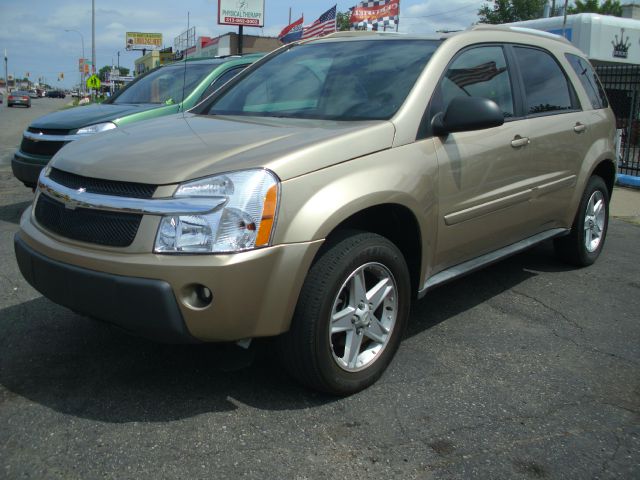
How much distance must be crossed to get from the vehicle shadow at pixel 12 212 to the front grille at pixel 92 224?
4143 millimetres

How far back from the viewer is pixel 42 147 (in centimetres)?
664

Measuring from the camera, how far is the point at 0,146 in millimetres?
15031

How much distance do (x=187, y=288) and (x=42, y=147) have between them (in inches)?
189

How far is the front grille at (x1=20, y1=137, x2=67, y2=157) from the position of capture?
21.5ft

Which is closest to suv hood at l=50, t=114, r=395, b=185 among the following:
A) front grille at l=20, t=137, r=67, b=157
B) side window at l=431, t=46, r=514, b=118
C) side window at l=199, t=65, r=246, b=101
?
side window at l=431, t=46, r=514, b=118

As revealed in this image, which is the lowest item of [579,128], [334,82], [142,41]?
[579,128]

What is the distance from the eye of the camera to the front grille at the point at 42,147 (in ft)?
21.5

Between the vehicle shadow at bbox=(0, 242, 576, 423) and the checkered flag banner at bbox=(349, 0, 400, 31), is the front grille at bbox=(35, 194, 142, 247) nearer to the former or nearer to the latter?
the vehicle shadow at bbox=(0, 242, 576, 423)

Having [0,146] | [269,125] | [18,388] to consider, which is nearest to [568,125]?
[269,125]

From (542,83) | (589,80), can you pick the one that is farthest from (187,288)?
(589,80)

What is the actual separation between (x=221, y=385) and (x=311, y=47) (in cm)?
236

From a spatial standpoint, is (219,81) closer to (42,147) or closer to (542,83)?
(42,147)

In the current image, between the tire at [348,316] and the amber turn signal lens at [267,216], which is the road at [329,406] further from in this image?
the amber turn signal lens at [267,216]

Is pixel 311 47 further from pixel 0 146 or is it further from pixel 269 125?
pixel 0 146
